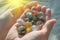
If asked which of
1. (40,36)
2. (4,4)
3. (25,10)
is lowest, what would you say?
(40,36)

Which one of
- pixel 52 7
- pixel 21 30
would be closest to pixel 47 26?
pixel 21 30

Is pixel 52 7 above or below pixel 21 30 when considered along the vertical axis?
above

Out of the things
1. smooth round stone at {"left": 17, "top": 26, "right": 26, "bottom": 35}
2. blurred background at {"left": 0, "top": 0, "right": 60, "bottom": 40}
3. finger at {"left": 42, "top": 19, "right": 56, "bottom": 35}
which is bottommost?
finger at {"left": 42, "top": 19, "right": 56, "bottom": 35}

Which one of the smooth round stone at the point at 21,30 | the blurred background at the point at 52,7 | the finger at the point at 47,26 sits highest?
the blurred background at the point at 52,7

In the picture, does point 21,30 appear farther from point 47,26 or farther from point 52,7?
point 52,7

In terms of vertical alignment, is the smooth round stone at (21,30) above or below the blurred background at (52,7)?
below

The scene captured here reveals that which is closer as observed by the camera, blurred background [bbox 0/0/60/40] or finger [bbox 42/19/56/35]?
finger [bbox 42/19/56/35]

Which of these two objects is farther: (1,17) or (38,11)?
(1,17)

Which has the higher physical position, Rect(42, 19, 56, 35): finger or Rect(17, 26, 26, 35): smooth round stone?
Rect(17, 26, 26, 35): smooth round stone

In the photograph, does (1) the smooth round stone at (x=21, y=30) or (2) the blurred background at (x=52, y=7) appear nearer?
(1) the smooth round stone at (x=21, y=30)

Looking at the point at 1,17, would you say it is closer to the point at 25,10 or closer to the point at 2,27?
the point at 2,27

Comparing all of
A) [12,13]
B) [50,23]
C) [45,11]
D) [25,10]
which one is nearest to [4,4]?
[12,13]
